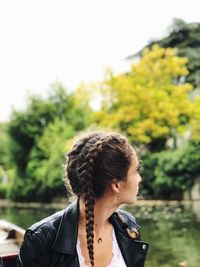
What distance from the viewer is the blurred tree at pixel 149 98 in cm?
2119

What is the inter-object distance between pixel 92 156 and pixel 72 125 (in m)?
24.4

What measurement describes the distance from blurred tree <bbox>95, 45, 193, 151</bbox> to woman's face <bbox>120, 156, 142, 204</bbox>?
19.4 metres

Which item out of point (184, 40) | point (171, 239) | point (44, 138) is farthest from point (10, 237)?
point (184, 40)

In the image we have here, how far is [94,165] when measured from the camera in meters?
1.64

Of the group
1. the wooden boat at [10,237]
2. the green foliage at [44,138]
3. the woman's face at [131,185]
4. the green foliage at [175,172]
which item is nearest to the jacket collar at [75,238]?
the woman's face at [131,185]

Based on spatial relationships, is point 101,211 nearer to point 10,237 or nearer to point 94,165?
point 94,165

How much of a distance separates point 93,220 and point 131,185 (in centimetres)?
21

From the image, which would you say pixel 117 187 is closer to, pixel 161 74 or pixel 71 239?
pixel 71 239

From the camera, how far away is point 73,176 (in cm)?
167

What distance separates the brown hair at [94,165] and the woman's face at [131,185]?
1.0 inches

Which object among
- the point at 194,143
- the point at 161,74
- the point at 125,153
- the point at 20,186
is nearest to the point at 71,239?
the point at 125,153

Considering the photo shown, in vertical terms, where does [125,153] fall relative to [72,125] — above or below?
above

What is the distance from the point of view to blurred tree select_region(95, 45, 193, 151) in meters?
21.2

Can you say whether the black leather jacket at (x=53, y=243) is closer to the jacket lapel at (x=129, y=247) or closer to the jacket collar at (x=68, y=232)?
the jacket collar at (x=68, y=232)
